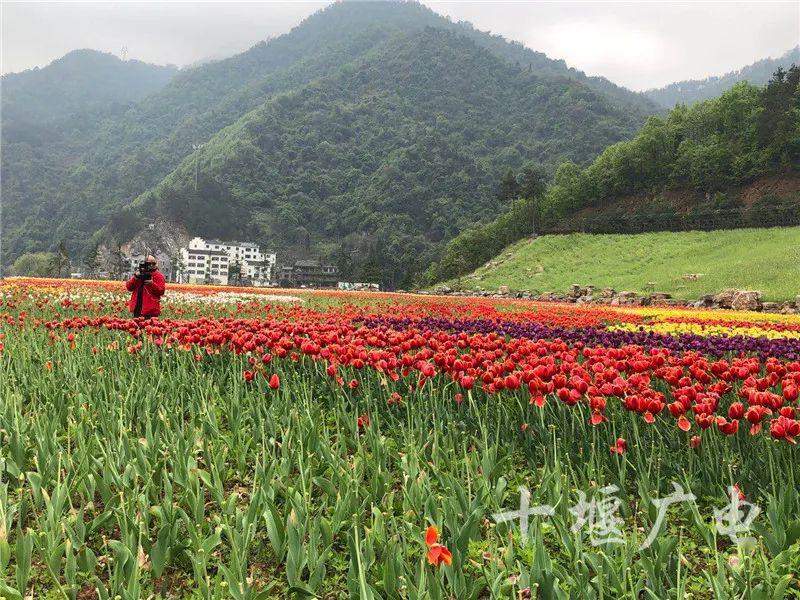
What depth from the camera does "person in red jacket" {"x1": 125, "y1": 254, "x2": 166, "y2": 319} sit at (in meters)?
10.5

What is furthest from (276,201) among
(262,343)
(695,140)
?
(262,343)

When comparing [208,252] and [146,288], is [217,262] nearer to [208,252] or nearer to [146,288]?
[208,252]

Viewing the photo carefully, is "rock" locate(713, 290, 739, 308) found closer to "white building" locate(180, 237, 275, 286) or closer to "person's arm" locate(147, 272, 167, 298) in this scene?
"person's arm" locate(147, 272, 167, 298)

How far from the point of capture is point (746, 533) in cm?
314

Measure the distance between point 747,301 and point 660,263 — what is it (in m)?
18.1

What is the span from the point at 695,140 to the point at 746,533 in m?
76.9

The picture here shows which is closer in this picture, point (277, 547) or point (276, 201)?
point (277, 547)

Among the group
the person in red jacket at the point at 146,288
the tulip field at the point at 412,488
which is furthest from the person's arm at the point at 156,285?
the tulip field at the point at 412,488

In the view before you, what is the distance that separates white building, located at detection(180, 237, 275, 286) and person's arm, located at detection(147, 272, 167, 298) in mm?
125126

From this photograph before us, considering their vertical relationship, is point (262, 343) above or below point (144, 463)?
above

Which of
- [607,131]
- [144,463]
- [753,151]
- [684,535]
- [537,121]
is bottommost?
[684,535]

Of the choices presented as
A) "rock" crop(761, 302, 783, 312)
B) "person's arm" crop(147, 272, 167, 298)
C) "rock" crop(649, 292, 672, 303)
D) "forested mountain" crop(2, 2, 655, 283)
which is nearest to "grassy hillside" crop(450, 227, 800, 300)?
"rock" crop(649, 292, 672, 303)

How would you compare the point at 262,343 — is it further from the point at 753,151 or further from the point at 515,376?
the point at 753,151

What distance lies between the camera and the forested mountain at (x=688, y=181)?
53.0 metres
